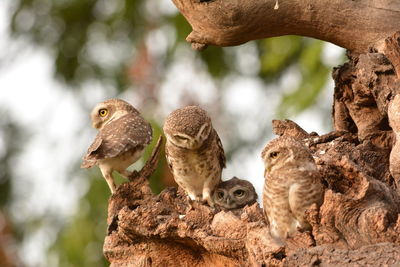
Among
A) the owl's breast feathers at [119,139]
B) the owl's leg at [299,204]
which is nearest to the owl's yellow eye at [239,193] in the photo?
the owl's breast feathers at [119,139]

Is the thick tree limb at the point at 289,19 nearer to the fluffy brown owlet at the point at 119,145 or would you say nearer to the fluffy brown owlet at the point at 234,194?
the fluffy brown owlet at the point at 119,145

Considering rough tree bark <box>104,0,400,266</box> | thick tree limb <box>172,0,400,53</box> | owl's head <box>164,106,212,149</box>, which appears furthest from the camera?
owl's head <box>164,106,212,149</box>

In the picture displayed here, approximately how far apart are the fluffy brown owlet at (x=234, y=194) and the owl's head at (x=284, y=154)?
1.18 meters

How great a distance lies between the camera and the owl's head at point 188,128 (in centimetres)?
713

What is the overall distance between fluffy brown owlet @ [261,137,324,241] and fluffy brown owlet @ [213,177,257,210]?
1186 millimetres

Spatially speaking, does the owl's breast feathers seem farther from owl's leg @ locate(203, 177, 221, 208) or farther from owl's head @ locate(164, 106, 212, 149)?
owl's leg @ locate(203, 177, 221, 208)

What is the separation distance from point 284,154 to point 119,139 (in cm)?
164

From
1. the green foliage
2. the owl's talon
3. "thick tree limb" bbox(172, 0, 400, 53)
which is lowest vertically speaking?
the owl's talon

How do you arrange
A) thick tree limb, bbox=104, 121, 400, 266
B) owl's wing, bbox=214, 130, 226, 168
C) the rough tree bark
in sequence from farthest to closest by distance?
owl's wing, bbox=214, 130, 226, 168 < the rough tree bark < thick tree limb, bbox=104, 121, 400, 266

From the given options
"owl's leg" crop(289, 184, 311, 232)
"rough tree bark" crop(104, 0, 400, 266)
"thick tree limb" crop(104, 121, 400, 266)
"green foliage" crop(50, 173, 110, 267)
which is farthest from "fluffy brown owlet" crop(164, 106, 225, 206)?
"green foliage" crop(50, 173, 110, 267)

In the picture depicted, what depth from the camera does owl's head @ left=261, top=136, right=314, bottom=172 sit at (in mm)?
6105

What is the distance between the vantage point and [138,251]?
22.3 ft

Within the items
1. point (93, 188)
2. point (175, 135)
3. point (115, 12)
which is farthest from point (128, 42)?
point (175, 135)

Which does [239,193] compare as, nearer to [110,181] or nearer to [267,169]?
[110,181]
